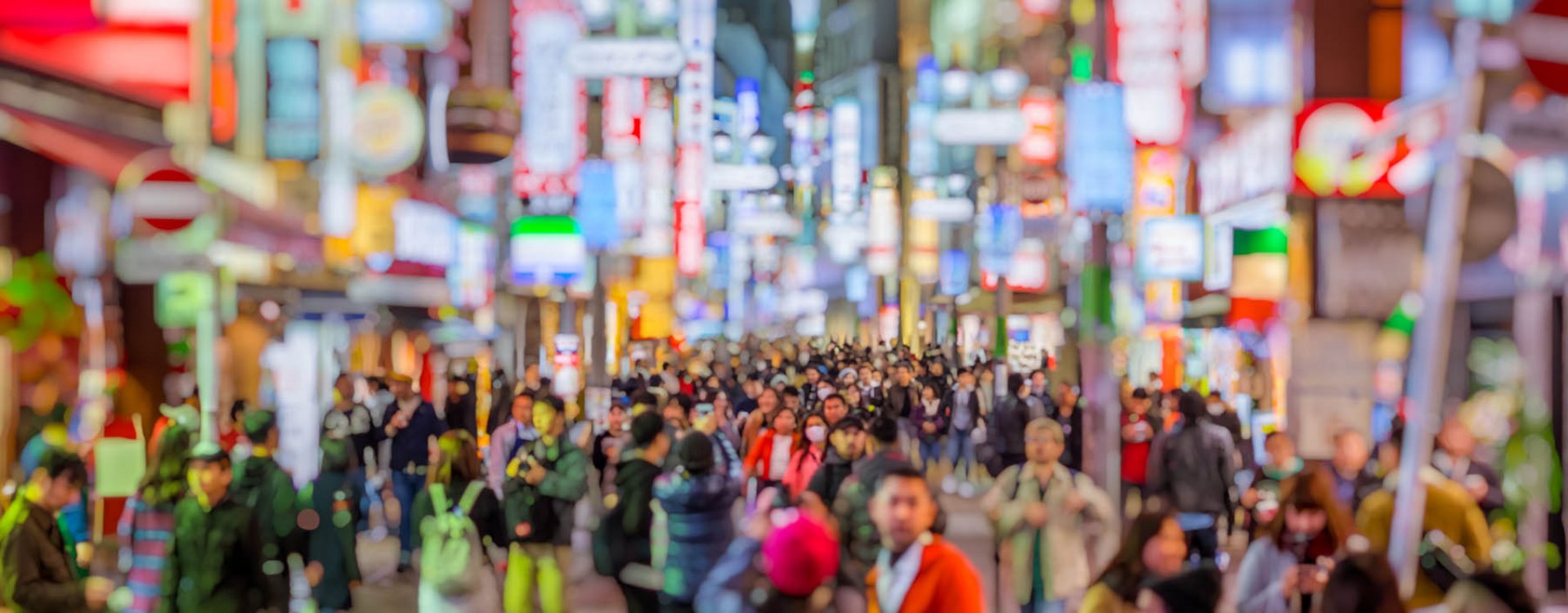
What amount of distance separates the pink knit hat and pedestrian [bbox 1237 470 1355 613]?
238cm

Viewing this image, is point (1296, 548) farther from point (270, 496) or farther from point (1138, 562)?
point (270, 496)

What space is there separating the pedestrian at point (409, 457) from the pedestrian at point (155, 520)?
4149 mm

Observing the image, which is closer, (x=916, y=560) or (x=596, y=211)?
(x=916, y=560)

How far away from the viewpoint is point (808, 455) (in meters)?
11.0

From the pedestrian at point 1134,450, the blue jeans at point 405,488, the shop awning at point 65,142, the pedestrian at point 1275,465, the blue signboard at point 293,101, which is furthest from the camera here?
the blue signboard at point 293,101

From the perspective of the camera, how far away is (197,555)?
7.18 m

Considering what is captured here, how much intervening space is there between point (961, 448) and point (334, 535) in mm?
11833

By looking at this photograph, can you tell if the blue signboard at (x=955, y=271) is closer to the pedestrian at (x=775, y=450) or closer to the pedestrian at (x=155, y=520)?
the pedestrian at (x=775, y=450)

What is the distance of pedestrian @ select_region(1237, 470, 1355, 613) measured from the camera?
697 centimetres

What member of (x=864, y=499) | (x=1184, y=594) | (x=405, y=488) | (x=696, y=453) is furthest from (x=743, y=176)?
(x=1184, y=594)

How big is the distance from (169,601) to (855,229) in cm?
5050

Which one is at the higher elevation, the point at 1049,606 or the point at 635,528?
the point at 635,528

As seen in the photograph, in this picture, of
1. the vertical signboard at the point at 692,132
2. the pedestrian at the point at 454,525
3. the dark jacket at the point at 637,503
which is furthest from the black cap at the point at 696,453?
the vertical signboard at the point at 692,132

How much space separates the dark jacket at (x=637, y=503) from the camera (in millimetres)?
9156
